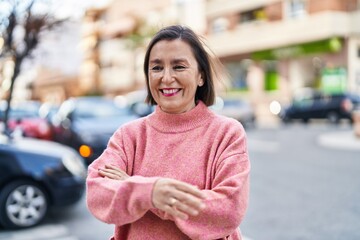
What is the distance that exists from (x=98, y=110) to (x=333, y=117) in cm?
1467

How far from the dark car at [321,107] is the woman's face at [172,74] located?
21286 millimetres

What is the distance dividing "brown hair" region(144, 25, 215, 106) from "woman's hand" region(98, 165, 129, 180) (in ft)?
1.26

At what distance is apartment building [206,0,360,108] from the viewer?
27.1 m

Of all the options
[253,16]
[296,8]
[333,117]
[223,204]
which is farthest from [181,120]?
[253,16]

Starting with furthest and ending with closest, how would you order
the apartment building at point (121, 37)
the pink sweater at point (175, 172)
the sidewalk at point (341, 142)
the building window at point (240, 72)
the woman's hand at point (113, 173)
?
the apartment building at point (121, 37) → the building window at point (240, 72) → the sidewalk at point (341, 142) → the woman's hand at point (113, 173) → the pink sweater at point (175, 172)

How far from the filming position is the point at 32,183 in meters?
6.13

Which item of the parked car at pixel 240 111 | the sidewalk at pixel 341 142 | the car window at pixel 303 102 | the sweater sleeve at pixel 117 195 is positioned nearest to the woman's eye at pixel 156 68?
the sweater sleeve at pixel 117 195

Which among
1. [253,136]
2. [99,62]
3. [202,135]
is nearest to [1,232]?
[202,135]

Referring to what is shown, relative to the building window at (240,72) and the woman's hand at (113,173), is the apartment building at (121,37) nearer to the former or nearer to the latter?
the building window at (240,72)

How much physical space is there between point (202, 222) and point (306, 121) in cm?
2395

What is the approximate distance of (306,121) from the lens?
24.8 meters

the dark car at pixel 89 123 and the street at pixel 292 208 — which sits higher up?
the dark car at pixel 89 123

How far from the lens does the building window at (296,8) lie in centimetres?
2944

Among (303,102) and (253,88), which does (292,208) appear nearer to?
(303,102)
